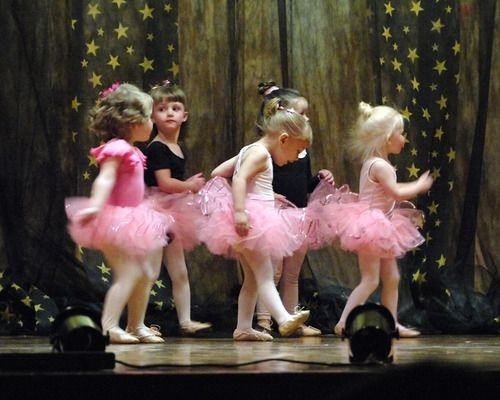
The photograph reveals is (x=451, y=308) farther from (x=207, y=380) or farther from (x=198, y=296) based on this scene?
(x=207, y=380)

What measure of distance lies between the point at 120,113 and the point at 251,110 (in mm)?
1639

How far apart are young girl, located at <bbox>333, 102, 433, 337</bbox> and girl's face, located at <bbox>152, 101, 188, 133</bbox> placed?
36.5 inches

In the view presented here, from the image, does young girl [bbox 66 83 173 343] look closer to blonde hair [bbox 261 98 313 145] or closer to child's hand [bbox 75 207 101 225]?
child's hand [bbox 75 207 101 225]

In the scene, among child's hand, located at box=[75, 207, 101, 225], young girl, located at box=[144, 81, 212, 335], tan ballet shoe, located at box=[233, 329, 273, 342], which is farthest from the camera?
young girl, located at box=[144, 81, 212, 335]

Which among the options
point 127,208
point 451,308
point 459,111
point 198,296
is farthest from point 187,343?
point 459,111

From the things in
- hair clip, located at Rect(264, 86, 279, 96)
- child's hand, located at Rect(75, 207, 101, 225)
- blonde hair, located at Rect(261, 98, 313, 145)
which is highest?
hair clip, located at Rect(264, 86, 279, 96)

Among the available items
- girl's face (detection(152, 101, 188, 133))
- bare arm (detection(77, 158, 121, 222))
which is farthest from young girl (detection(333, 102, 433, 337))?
bare arm (detection(77, 158, 121, 222))

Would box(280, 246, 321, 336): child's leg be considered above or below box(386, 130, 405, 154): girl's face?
below

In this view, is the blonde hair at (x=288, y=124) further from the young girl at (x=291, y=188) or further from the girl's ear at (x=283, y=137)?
the young girl at (x=291, y=188)

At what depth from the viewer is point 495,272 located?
20.9 ft

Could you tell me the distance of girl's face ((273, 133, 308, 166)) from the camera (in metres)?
5.01

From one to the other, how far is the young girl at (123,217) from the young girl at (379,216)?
3.22ft

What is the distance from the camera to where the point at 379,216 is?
17.2 feet

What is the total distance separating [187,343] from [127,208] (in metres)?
0.66
